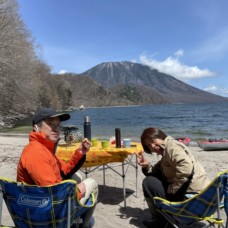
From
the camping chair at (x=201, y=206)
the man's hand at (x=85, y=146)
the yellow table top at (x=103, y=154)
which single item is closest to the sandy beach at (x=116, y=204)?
the yellow table top at (x=103, y=154)

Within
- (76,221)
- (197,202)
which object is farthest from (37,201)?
(197,202)

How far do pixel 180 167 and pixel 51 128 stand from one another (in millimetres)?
1417

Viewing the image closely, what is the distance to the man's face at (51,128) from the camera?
10.4 feet

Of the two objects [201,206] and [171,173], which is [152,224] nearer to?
[171,173]

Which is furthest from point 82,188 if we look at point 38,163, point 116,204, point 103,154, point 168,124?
point 168,124

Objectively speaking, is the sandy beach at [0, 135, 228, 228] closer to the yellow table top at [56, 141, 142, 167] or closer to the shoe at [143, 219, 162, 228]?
the shoe at [143, 219, 162, 228]

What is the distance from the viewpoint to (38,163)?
2732mm

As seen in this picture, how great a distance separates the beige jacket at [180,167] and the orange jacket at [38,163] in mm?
1291

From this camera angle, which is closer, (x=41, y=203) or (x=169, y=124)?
(x=41, y=203)

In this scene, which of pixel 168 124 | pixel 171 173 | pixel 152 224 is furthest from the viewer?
pixel 168 124

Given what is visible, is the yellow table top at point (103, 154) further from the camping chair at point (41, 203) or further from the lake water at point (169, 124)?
the lake water at point (169, 124)

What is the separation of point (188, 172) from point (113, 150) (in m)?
1.30

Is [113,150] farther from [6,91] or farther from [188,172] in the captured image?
[6,91]

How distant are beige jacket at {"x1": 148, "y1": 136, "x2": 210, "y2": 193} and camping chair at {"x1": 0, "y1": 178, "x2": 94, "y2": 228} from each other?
117 cm
